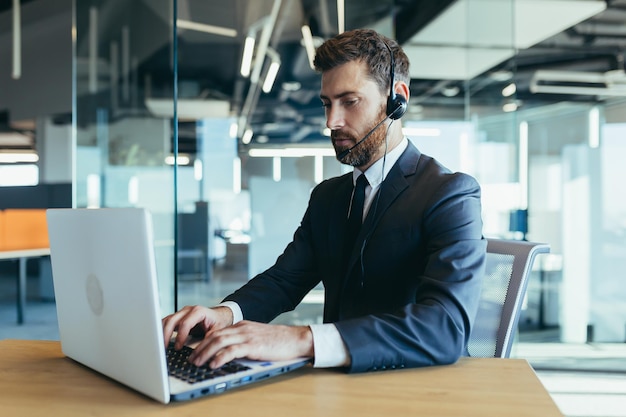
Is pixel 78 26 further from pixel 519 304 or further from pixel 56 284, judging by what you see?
pixel 519 304

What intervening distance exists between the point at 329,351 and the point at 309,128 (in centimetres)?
252

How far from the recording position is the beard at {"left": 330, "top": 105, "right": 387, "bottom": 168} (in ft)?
5.21

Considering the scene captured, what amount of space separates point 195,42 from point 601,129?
10.8 ft

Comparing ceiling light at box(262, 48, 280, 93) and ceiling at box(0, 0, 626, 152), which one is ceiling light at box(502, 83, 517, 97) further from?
ceiling light at box(262, 48, 280, 93)

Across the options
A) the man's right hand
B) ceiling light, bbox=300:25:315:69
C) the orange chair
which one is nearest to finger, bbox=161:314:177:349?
the man's right hand

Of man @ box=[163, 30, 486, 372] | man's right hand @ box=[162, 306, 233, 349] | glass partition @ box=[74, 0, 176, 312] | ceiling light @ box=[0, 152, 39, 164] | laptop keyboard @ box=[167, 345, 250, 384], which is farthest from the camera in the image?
ceiling light @ box=[0, 152, 39, 164]

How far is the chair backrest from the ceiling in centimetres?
200

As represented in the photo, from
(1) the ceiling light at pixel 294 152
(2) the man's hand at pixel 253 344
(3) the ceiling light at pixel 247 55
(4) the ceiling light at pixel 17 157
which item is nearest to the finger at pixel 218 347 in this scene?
(2) the man's hand at pixel 253 344

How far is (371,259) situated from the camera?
146 cm

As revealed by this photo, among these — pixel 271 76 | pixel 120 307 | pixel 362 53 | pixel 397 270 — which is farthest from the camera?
pixel 271 76

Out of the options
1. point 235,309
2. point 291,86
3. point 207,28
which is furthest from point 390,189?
point 207,28

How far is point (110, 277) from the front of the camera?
3.16ft

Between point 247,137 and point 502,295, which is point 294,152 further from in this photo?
point 502,295

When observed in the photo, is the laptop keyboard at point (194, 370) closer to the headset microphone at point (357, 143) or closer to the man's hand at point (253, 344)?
the man's hand at point (253, 344)
